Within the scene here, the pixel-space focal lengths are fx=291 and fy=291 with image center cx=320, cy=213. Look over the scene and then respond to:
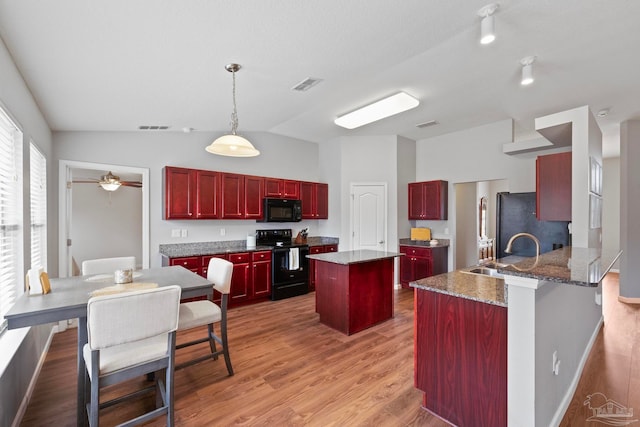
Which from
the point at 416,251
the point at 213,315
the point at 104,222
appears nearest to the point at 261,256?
the point at 213,315

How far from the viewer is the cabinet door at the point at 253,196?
483 centimetres

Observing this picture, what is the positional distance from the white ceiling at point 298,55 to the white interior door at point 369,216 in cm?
196

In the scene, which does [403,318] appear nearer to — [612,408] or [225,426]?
[612,408]

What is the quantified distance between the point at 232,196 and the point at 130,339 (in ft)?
10.6

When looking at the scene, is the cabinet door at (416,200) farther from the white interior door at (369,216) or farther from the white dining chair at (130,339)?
the white dining chair at (130,339)

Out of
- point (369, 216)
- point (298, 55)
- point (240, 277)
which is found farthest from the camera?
point (369, 216)

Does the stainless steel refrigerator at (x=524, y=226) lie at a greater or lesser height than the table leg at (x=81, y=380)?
greater

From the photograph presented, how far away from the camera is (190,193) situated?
4.29 metres

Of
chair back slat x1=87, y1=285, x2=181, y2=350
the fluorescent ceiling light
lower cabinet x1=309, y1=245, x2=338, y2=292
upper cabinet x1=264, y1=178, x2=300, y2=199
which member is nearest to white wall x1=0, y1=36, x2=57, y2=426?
chair back slat x1=87, y1=285, x2=181, y2=350

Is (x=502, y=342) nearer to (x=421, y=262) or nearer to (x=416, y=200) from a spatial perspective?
(x=421, y=262)

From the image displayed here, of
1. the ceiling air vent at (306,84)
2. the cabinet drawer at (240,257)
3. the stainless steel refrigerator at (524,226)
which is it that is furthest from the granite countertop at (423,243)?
the ceiling air vent at (306,84)

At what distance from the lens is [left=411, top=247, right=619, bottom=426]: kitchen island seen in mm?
1508

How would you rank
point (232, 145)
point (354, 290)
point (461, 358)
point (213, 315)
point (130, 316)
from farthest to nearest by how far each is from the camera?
1. point (354, 290)
2. point (232, 145)
3. point (213, 315)
4. point (461, 358)
5. point (130, 316)

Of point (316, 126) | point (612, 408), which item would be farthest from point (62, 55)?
point (612, 408)
